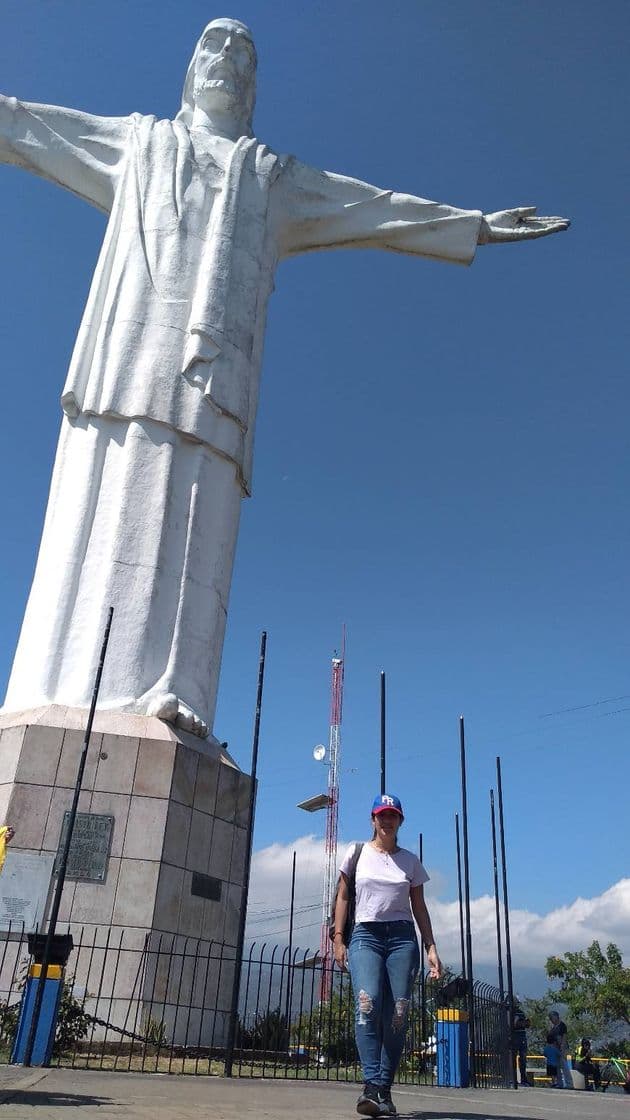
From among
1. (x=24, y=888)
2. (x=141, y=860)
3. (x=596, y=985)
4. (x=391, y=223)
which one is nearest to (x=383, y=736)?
(x=141, y=860)

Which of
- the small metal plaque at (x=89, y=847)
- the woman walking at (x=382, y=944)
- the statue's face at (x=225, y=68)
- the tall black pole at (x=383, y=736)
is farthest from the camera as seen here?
the statue's face at (x=225, y=68)

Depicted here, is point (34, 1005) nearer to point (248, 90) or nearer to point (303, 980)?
point (303, 980)

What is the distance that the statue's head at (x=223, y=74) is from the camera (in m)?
14.9

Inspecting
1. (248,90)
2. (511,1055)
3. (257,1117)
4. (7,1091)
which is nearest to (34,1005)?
(7,1091)

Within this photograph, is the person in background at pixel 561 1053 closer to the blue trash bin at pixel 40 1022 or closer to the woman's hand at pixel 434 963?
the blue trash bin at pixel 40 1022

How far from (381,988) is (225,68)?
14578 millimetres

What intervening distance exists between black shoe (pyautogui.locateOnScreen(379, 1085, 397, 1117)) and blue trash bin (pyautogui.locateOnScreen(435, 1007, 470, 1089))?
6.20 m

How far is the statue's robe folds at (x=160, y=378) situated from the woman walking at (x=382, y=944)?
6.20 meters

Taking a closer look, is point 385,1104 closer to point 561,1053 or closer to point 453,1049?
point 453,1049

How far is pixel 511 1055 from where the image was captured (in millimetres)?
13078

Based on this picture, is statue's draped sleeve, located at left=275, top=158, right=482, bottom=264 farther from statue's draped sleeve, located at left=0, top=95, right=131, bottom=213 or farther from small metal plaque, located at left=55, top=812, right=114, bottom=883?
small metal plaque, located at left=55, top=812, right=114, bottom=883

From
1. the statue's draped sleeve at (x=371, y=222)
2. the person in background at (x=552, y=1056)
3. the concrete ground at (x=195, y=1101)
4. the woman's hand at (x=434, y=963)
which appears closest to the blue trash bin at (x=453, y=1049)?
the concrete ground at (x=195, y=1101)

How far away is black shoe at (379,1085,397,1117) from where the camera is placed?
179 inches

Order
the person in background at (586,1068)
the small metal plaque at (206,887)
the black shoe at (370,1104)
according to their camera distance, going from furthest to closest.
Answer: the person in background at (586,1068), the small metal plaque at (206,887), the black shoe at (370,1104)
